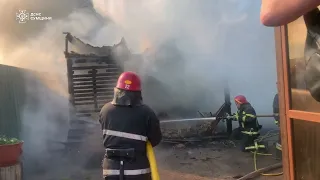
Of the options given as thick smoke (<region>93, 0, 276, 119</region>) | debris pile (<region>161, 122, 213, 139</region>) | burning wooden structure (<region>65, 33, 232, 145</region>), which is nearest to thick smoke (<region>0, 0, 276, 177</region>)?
thick smoke (<region>93, 0, 276, 119</region>)

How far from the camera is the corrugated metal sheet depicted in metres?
6.93

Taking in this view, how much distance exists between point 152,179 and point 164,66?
502cm

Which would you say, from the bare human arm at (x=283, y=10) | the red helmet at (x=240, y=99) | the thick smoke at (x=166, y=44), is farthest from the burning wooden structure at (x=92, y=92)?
the bare human arm at (x=283, y=10)

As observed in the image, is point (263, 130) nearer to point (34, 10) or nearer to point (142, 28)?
point (142, 28)

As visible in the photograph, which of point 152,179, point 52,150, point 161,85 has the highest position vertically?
point 161,85

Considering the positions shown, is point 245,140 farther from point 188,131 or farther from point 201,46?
point 201,46

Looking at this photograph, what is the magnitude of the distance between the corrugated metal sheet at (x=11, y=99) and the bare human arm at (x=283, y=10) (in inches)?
265

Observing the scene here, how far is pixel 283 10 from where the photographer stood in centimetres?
89

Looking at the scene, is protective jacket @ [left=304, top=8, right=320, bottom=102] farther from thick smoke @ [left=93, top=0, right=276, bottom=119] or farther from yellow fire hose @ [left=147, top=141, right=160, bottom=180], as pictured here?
thick smoke @ [left=93, top=0, right=276, bottom=119]

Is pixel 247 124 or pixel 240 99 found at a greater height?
pixel 240 99

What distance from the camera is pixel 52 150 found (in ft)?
24.2

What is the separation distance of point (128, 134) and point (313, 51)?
2.11 m

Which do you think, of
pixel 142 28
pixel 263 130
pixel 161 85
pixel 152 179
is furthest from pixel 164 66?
pixel 152 179

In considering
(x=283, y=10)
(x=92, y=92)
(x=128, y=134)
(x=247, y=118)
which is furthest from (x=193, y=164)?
(x=283, y=10)
